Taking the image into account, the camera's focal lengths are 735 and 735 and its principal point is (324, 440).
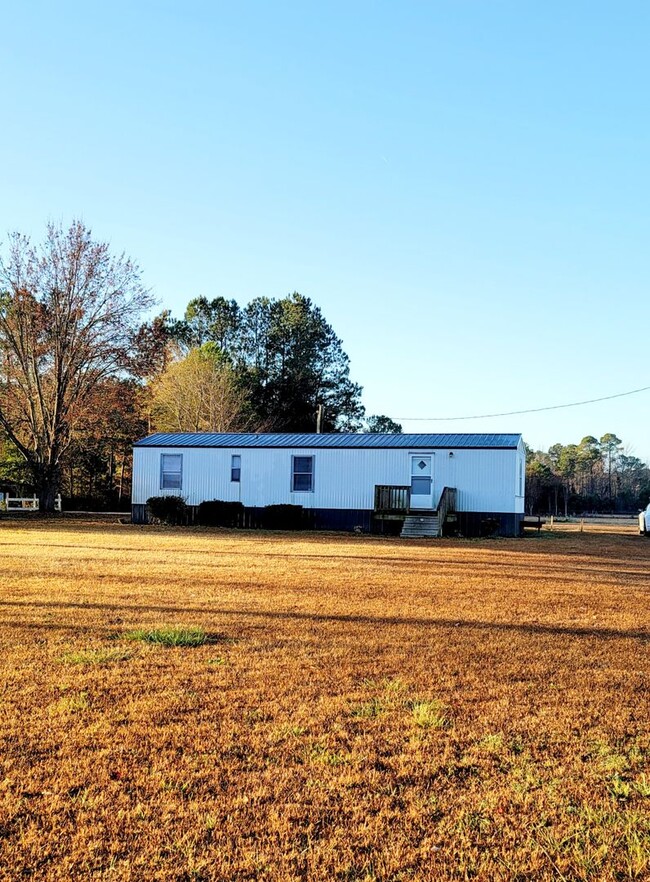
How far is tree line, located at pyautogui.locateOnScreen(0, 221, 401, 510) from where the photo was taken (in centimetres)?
2784

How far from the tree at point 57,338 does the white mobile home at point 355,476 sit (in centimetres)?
455

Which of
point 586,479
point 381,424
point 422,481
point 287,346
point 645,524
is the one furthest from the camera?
point 586,479

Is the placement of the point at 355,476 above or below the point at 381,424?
→ below

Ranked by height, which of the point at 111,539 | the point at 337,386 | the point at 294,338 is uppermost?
the point at 294,338

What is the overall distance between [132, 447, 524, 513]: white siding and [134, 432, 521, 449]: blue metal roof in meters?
0.19

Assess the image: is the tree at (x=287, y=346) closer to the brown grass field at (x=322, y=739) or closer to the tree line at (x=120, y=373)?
the tree line at (x=120, y=373)

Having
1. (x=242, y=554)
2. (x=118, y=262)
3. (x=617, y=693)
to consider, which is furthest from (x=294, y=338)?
(x=617, y=693)

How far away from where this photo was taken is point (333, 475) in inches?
958

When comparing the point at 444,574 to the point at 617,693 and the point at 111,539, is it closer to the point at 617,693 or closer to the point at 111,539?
the point at 617,693

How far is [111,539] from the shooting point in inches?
673

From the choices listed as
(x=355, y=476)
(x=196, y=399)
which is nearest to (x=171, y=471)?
(x=355, y=476)

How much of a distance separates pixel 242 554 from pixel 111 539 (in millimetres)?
4762

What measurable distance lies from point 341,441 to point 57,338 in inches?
468

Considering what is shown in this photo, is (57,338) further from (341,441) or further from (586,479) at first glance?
(586,479)
